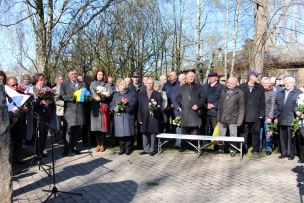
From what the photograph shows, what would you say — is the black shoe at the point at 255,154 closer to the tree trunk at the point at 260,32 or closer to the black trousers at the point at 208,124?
the black trousers at the point at 208,124

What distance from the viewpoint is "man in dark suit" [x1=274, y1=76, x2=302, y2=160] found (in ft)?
24.3

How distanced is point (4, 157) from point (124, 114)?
4568mm

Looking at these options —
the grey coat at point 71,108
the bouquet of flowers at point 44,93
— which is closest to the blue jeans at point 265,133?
the grey coat at point 71,108

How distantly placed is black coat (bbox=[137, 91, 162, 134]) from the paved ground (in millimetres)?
740

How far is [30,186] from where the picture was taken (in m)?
5.62

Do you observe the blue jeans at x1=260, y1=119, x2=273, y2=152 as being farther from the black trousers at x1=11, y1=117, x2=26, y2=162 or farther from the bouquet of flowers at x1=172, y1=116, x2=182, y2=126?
the black trousers at x1=11, y1=117, x2=26, y2=162

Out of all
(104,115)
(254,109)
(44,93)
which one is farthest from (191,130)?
(44,93)

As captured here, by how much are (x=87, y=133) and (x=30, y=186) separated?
3744 millimetres

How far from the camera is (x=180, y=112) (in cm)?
860

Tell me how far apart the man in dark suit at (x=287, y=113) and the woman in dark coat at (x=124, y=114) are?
368cm

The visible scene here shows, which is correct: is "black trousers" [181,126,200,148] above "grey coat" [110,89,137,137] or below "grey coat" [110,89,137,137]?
below

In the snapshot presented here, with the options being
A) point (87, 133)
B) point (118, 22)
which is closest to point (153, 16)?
point (118, 22)

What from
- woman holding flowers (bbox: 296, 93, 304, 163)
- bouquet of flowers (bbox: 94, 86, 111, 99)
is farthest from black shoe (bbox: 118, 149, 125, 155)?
woman holding flowers (bbox: 296, 93, 304, 163)

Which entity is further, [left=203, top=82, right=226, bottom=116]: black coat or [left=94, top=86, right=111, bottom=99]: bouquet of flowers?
[left=203, top=82, right=226, bottom=116]: black coat
